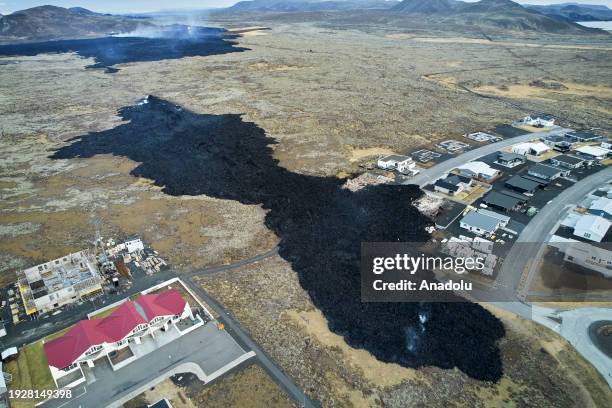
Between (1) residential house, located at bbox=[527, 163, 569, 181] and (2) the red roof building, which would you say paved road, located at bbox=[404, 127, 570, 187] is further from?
(2) the red roof building

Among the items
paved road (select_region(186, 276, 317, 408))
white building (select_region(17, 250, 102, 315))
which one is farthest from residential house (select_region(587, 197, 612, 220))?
white building (select_region(17, 250, 102, 315))

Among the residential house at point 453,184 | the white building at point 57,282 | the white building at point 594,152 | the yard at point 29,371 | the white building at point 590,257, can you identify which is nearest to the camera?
the yard at point 29,371

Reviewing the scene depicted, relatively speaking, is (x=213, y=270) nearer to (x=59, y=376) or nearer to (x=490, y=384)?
(x=59, y=376)

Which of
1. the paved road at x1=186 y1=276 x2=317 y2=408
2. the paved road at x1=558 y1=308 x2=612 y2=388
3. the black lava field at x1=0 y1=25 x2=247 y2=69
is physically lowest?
the paved road at x1=558 y1=308 x2=612 y2=388

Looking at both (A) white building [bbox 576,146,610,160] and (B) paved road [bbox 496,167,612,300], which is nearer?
(B) paved road [bbox 496,167,612,300]

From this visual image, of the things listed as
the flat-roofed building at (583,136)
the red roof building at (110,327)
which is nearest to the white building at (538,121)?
the flat-roofed building at (583,136)

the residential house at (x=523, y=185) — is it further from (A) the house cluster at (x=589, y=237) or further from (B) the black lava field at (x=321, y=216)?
(B) the black lava field at (x=321, y=216)

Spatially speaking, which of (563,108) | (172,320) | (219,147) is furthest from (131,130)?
(563,108)
